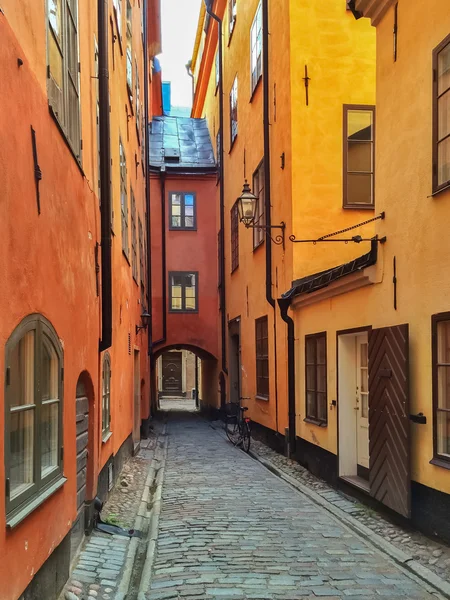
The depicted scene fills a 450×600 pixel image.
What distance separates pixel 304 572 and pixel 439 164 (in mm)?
3884

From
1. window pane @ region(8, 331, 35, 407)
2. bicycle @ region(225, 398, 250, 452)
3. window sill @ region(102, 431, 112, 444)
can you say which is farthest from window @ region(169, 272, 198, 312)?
window pane @ region(8, 331, 35, 407)

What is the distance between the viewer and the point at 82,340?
20.1ft

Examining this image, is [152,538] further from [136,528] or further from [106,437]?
[106,437]

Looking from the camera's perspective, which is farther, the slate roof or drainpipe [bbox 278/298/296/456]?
drainpipe [bbox 278/298/296/456]

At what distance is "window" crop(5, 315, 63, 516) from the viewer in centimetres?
365

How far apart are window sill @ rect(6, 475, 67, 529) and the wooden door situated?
38.0 meters

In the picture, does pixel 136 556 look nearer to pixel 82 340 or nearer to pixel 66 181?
pixel 82 340

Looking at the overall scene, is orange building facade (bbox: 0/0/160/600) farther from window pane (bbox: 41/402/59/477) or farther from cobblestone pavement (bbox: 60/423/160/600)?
cobblestone pavement (bbox: 60/423/160/600)

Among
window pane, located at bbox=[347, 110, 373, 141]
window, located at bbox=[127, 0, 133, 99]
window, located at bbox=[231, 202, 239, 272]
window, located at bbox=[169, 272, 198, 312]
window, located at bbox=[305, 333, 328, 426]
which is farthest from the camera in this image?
window, located at bbox=[169, 272, 198, 312]

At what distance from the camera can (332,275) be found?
8.73 m

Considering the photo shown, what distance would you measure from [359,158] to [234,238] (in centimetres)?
702

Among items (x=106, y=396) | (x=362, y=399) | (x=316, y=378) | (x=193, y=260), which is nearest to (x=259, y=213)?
(x=316, y=378)

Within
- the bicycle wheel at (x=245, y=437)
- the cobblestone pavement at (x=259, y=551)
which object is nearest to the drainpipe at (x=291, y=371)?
the cobblestone pavement at (x=259, y=551)

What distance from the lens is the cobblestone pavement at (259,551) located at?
5066mm
